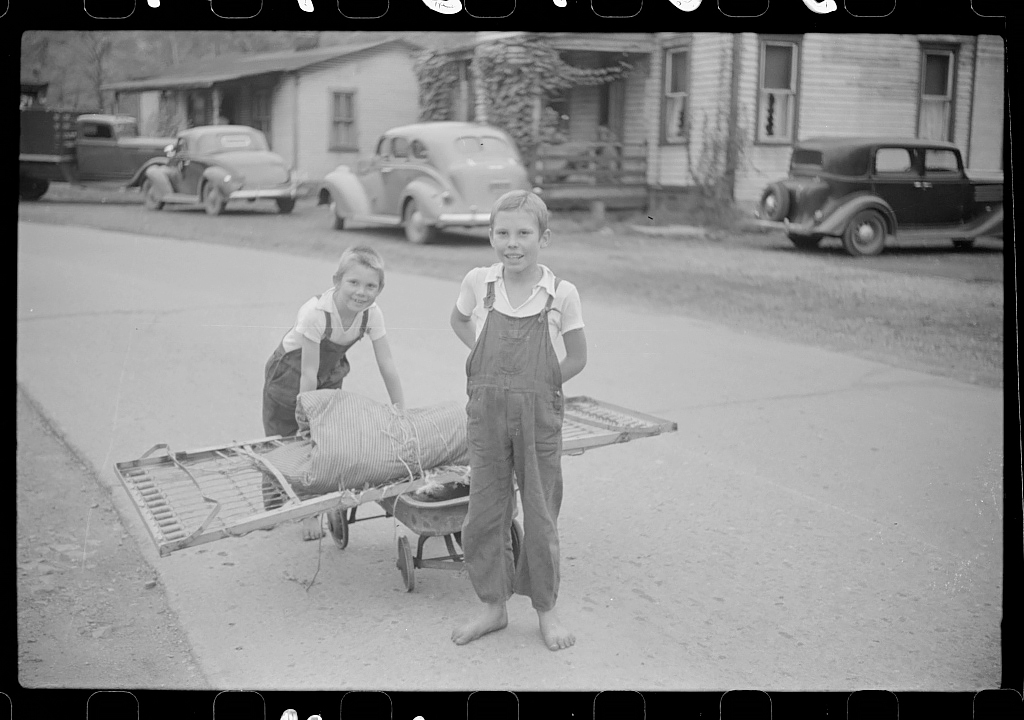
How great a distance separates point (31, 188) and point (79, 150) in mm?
348

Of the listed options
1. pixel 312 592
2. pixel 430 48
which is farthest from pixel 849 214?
pixel 312 592

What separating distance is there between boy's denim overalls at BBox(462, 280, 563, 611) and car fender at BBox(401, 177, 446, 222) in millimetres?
1247

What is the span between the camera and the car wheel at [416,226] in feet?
13.0

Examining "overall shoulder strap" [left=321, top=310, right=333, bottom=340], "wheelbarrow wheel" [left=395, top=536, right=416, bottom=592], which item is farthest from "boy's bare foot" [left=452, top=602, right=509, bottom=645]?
"overall shoulder strap" [left=321, top=310, right=333, bottom=340]

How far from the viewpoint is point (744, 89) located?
390 centimetres

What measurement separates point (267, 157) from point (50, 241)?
747 mm

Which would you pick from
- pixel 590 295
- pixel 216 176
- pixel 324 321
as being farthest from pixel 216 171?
pixel 590 295

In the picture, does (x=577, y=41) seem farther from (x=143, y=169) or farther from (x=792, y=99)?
(x=143, y=169)

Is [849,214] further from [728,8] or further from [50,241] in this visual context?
[50,241]

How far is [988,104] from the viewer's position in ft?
10.7

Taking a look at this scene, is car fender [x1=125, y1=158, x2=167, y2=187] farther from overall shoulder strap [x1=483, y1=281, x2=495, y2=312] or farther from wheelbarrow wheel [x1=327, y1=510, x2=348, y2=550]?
overall shoulder strap [x1=483, y1=281, x2=495, y2=312]

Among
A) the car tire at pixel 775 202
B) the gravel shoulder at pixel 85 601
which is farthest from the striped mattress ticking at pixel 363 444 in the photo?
the car tire at pixel 775 202

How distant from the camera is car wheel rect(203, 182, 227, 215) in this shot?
3.79 metres

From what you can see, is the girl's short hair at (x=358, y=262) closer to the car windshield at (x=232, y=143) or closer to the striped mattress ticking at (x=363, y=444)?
the striped mattress ticking at (x=363, y=444)
